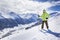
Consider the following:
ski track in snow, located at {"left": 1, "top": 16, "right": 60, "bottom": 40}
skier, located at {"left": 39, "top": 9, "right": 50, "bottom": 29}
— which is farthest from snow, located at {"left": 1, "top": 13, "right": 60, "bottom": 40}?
skier, located at {"left": 39, "top": 9, "right": 50, "bottom": 29}

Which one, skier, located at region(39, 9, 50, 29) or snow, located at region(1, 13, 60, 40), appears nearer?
snow, located at region(1, 13, 60, 40)

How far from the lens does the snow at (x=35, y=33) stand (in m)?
2.46

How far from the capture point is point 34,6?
280 cm

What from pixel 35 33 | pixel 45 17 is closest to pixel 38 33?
pixel 35 33

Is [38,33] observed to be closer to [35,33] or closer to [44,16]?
[35,33]

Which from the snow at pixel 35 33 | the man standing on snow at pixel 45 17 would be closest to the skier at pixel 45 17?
→ the man standing on snow at pixel 45 17

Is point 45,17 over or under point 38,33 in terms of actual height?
over

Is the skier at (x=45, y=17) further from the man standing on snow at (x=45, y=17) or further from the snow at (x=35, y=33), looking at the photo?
the snow at (x=35, y=33)

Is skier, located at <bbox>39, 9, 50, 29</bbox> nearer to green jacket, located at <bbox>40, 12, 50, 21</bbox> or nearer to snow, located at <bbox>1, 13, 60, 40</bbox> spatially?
green jacket, located at <bbox>40, 12, 50, 21</bbox>

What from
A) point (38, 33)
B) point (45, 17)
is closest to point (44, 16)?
point (45, 17)

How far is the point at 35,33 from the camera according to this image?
2566mm

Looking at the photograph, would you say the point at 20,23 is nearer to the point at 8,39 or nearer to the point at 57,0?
the point at 8,39

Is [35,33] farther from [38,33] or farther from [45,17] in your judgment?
[45,17]

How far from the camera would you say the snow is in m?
2.46
